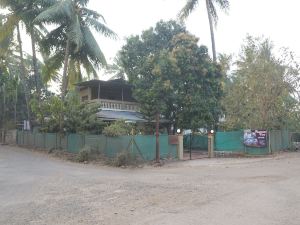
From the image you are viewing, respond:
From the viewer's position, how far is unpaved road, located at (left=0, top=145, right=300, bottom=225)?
8.97 meters

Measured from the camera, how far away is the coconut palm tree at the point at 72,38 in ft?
92.4

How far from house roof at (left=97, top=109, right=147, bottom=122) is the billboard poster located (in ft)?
25.8

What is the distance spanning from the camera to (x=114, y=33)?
30172 mm

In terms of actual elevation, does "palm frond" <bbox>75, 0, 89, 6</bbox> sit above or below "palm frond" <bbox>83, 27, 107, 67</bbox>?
above

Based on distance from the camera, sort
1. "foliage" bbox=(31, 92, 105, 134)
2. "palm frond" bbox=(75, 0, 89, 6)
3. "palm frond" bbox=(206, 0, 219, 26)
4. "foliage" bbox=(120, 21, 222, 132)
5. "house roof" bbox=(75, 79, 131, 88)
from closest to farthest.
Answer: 1. "foliage" bbox=(31, 92, 105, 134)
2. "foliage" bbox=(120, 21, 222, 132)
3. "palm frond" bbox=(75, 0, 89, 6)
4. "house roof" bbox=(75, 79, 131, 88)
5. "palm frond" bbox=(206, 0, 219, 26)

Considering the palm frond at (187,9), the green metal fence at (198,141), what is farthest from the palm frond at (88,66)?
the green metal fence at (198,141)

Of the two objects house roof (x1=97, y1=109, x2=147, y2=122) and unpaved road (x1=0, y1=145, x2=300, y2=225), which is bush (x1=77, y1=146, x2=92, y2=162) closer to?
unpaved road (x1=0, y1=145, x2=300, y2=225)

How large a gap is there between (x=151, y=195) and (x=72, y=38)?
18429mm

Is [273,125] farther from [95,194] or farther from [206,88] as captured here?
[95,194]

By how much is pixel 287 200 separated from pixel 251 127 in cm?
1699

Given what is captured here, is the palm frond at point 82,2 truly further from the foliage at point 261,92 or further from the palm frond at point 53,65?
the foliage at point 261,92

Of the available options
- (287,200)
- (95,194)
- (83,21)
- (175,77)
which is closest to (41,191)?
(95,194)

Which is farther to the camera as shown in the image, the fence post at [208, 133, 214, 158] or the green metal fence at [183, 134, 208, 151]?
the green metal fence at [183, 134, 208, 151]

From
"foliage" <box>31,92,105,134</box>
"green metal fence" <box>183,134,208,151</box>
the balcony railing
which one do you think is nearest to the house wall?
the balcony railing
